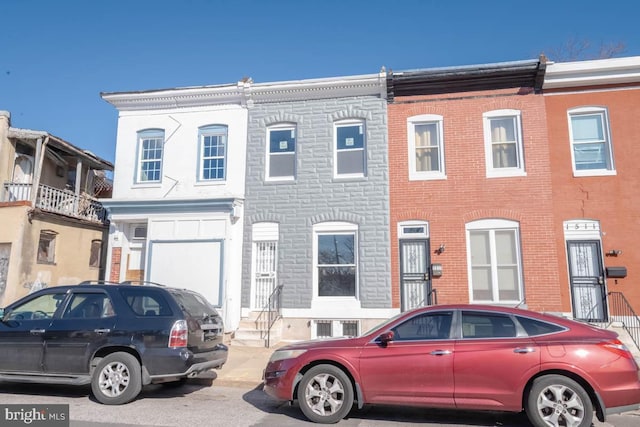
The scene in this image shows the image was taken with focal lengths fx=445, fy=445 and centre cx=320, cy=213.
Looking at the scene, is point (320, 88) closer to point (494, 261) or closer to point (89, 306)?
point (494, 261)

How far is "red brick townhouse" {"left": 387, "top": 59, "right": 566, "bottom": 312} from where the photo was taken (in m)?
11.9

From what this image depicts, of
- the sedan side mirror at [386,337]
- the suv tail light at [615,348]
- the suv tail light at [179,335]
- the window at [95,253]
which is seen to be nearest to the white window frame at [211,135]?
the window at [95,253]

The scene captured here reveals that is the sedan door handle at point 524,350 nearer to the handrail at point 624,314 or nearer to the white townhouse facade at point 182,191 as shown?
the handrail at point 624,314

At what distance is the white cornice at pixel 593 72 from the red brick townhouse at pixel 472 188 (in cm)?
45

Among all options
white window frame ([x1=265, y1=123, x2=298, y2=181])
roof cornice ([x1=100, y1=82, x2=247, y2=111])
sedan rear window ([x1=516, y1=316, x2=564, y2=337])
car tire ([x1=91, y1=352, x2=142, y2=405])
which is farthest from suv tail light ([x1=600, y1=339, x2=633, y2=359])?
roof cornice ([x1=100, y1=82, x2=247, y2=111])

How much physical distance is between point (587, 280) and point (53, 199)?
1672 cm

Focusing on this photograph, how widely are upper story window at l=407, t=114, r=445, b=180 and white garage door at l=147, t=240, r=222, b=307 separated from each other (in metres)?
6.16

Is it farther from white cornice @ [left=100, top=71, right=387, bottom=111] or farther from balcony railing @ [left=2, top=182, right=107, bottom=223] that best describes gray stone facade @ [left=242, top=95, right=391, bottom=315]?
balcony railing @ [left=2, top=182, right=107, bottom=223]

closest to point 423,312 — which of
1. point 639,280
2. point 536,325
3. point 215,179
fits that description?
point 536,325

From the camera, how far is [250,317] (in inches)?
504

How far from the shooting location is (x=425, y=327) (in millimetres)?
6129

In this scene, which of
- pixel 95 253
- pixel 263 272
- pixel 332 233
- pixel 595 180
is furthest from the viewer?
pixel 95 253

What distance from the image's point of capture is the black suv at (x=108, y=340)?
6.83 meters

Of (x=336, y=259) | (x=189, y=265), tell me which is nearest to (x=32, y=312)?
(x=189, y=265)
